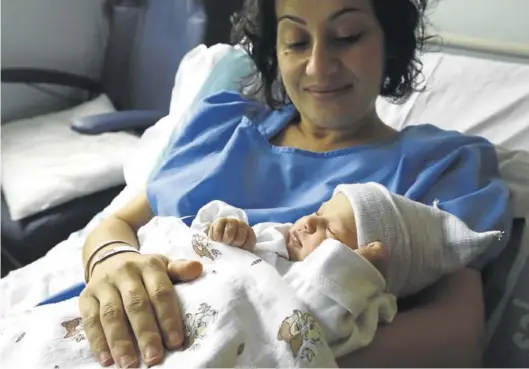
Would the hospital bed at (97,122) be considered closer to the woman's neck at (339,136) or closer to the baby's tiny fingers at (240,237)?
the woman's neck at (339,136)

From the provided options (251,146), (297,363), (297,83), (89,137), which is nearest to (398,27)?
(297,83)

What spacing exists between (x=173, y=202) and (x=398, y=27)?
54cm

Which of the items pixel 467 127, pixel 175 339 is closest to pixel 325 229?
pixel 175 339

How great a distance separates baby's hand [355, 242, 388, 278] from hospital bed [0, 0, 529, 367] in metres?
0.35

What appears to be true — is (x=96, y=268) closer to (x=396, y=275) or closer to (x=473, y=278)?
(x=396, y=275)

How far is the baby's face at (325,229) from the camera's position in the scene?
0.99 m

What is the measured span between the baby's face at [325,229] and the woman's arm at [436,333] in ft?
0.45

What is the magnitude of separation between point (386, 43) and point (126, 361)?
0.76 meters

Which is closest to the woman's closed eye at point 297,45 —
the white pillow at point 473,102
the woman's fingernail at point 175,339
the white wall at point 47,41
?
the white pillow at point 473,102

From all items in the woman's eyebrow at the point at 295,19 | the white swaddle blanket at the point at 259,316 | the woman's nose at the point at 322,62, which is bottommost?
the white swaddle blanket at the point at 259,316

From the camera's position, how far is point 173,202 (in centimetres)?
130

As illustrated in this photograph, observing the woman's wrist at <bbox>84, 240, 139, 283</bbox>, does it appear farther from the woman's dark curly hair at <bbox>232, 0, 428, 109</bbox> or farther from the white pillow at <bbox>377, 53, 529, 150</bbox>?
the white pillow at <bbox>377, 53, 529, 150</bbox>

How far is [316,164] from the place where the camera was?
128 centimetres

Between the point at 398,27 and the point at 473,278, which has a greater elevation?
the point at 398,27
